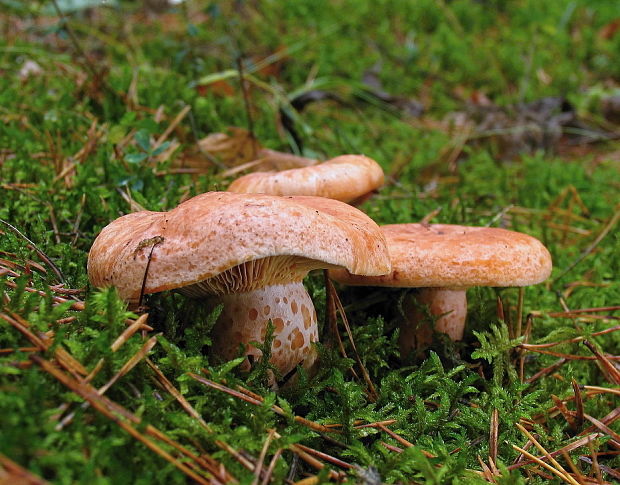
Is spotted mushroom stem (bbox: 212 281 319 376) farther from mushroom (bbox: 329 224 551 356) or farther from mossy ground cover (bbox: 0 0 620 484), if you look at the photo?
A: mushroom (bbox: 329 224 551 356)

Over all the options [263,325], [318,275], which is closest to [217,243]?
[263,325]

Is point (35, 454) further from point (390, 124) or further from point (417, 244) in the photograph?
point (390, 124)

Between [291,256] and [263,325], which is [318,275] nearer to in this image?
[263,325]

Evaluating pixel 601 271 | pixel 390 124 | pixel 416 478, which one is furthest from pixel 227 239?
pixel 390 124

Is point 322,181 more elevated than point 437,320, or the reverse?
point 322,181

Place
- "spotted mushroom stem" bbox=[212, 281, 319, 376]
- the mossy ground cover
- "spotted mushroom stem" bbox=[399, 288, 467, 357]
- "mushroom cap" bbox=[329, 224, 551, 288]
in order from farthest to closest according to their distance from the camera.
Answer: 1. "spotted mushroom stem" bbox=[399, 288, 467, 357]
2. "mushroom cap" bbox=[329, 224, 551, 288]
3. "spotted mushroom stem" bbox=[212, 281, 319, 376]
4. the mossy ground cover

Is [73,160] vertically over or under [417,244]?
over

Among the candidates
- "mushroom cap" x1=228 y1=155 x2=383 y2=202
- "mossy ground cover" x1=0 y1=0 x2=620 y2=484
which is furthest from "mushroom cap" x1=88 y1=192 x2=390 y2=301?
"mushroom cap" x1=228 y1=155 x2=383 y2=202
